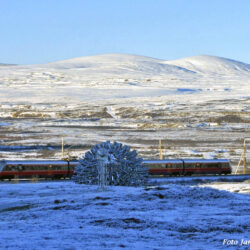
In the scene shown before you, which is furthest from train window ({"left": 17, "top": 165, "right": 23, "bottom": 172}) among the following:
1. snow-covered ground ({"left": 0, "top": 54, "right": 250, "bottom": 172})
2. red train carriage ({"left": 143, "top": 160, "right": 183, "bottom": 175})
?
snow-covered ground ({"left": 0, "top": 54, "right": 250, "bottom": 172})

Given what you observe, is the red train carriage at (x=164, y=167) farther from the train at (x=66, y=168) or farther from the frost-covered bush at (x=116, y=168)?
the frost-covered bush at (x=116, y=168)

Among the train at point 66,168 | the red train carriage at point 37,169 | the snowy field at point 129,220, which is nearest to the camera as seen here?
the snowy field at point 129,220

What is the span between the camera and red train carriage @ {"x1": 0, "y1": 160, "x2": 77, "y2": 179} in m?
41.4

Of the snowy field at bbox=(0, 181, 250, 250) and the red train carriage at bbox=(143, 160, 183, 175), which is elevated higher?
the snowy field at bbox=(0, 181, 250, 250)

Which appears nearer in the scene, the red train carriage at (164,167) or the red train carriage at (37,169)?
the red train carriage at (37,169)

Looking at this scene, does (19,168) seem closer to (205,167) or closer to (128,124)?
(205,167)

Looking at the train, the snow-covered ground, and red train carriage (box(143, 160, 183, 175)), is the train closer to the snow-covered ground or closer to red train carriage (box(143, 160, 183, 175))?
red train carriage (box(143, 160, 183, 175))

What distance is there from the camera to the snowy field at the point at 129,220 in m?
14.1

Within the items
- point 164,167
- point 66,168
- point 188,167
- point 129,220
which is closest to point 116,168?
point 129,220

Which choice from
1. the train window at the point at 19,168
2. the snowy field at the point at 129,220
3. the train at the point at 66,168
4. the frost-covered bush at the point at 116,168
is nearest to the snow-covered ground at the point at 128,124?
the train at the point at 66,168

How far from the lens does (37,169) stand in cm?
4231

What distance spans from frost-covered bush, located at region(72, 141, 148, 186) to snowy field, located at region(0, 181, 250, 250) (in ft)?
11.8

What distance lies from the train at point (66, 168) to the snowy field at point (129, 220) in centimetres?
1721

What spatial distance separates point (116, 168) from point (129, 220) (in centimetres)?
1153
